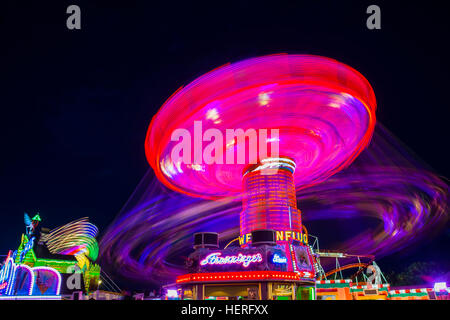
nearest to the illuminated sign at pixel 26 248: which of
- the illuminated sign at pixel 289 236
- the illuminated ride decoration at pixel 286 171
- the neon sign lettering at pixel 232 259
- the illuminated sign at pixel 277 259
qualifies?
the illuminated ride decoration at pixel 286 171

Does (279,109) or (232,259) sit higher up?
(279,109)

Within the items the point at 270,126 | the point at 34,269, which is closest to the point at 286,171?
the point at 270,126

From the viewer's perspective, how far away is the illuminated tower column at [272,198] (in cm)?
4844

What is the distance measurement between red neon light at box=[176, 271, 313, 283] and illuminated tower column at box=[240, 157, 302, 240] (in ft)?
44.5

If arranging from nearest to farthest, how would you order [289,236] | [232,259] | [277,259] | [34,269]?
[277,259] < [232,259] < [34,269] < [289,236]

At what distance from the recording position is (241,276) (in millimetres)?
33094

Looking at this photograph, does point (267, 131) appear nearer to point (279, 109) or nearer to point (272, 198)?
point (279, 109)

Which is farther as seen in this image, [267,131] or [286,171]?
[286,171]

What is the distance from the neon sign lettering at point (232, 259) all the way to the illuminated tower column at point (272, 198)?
13789 mm

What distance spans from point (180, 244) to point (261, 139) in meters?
23.7

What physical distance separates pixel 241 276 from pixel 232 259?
79.3 inches

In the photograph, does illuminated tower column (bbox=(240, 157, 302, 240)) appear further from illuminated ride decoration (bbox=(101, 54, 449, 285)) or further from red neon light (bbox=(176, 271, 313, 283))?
red neon light (bbox=(176, 271, 313, 283))
